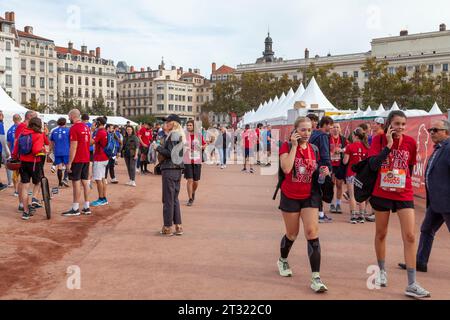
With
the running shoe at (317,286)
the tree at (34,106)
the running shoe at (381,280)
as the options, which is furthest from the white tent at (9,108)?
the tree at (34,106)

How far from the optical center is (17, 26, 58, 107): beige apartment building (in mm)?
106500

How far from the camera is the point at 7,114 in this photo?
2317 centimetres

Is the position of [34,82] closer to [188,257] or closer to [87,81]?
[87,81]

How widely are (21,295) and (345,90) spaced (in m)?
67.5

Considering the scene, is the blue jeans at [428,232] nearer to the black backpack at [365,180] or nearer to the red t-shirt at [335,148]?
the black backpack at [365,180]

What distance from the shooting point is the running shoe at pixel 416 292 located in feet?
17.0

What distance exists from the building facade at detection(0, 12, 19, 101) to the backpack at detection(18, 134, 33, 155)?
284 ft

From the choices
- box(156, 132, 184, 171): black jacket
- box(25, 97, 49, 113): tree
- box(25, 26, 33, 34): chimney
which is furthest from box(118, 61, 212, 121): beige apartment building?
box(156, 132, 184, 171): black jacket

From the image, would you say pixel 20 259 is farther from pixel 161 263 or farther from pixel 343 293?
pixel 343 293

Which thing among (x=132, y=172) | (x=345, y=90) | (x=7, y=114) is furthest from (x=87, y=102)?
(x=132, y=172)

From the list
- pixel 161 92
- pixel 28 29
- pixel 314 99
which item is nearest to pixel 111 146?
pixel 314 99

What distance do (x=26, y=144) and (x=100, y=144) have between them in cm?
201

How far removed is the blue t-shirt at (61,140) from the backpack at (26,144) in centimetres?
338
